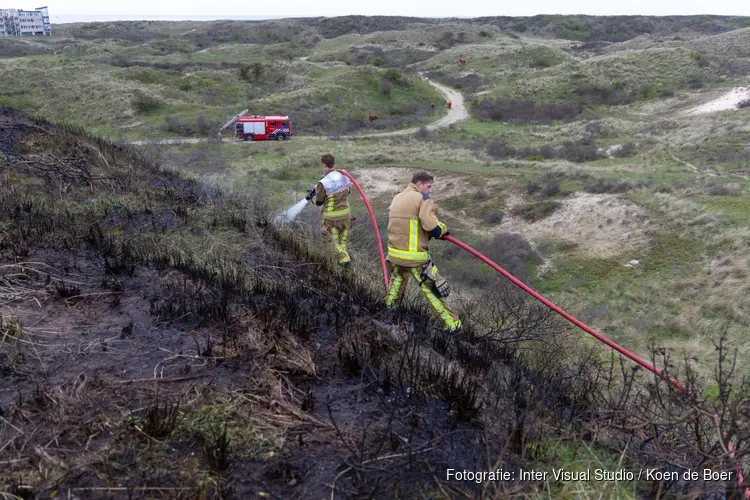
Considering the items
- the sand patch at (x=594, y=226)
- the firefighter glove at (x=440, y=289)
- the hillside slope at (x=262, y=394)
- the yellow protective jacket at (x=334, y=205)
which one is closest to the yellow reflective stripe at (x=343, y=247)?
the yellow protective jacket at (x=334, y=205)

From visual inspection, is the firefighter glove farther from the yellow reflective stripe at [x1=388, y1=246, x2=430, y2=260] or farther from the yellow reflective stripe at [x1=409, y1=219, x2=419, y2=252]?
the yellow reflective stripe at [x1=409, y1=219, x2=419, y2=252]

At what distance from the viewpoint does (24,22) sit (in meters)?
100

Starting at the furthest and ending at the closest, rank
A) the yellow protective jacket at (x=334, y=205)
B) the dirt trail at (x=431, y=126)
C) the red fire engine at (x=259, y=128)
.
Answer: the red fire engine at (x=259, y=128) → the dirt trail at (x=431, y=126) → the yellow protective jacket at (x=334, y=205)

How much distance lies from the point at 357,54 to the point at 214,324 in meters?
67.1

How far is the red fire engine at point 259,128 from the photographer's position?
94.0ft

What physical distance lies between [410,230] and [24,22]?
125862mm

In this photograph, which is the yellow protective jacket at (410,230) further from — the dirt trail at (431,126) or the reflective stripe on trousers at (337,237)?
the dirt trail at (431,126)

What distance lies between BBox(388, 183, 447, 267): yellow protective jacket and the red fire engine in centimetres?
2509

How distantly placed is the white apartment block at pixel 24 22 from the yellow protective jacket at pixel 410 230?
119648mm

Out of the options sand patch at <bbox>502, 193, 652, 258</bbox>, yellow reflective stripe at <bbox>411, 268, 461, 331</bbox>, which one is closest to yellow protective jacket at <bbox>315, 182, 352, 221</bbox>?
yellow reflective stripe at <bbox>411, 268, 461, 331</bbox>

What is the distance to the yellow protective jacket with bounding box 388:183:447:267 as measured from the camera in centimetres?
523

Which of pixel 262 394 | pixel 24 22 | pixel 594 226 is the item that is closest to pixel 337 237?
pixel 262 394

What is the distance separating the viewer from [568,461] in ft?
10.0

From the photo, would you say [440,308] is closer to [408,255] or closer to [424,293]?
[424,293]
